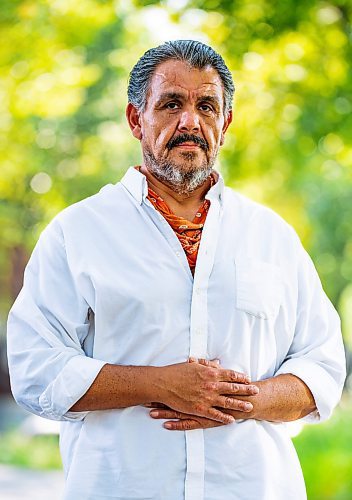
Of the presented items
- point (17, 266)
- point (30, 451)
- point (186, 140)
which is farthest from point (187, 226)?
point (17, 266)

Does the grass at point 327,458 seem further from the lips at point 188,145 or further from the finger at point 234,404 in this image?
the lips at point 188,145

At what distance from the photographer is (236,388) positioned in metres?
1.74

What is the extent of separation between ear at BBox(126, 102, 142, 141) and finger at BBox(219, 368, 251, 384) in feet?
1.83

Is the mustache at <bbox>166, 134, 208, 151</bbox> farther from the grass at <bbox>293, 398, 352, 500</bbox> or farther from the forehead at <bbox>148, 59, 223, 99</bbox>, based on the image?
the grass at <bbox>293, 398, 352, 500</bbox>

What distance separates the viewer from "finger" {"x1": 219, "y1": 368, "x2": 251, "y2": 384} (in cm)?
174

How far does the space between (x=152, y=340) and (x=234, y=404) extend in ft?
0.64

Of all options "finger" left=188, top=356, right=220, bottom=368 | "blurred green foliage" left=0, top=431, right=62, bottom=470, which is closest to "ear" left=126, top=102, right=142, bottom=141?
"finger" left=188, top=356, right=220, bottom=368

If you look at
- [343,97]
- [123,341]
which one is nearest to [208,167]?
[123,341]

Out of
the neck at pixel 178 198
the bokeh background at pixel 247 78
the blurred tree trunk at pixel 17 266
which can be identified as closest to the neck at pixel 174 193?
the neck at pixel 178 198

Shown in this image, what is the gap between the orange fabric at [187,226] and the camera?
6.16 feet

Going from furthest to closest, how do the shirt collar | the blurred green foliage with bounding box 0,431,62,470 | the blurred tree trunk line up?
the blurred tree trunk → the blurred green foliage with bounding box 0,431,62,470 → the shirt collar

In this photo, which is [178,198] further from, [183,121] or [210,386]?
[210,386]

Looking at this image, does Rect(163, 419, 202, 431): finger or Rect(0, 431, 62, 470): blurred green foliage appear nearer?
Rect(163, 419, 202, 431): finger

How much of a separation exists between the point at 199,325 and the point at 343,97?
130 inches
